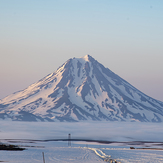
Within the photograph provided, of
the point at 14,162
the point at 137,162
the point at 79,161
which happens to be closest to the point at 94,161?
the point at 79,161

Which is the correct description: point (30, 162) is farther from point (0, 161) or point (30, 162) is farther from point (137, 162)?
point (137, 162)

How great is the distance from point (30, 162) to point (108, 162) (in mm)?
10417

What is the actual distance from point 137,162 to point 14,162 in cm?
1644

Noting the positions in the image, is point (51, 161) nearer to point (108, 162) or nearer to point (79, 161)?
point (79, 161)

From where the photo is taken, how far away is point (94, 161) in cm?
5675

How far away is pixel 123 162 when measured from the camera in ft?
178

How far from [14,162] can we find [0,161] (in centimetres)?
198

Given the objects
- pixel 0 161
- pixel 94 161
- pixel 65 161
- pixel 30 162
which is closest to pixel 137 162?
pixel 94 161

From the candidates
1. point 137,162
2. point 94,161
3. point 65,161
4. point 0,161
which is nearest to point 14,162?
point 0,161

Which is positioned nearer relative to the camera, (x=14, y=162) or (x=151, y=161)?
(x=14, y=162)

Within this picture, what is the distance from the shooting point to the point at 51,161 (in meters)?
55.6

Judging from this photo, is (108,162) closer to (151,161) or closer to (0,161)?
(151,161)

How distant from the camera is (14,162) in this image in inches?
2108

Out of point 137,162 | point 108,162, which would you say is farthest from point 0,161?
point 137,162
